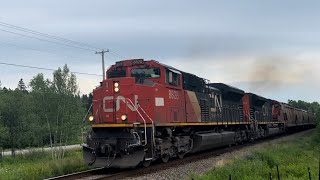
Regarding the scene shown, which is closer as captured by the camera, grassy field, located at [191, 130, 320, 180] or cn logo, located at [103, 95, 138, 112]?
grassy field, located at [191, 130, 320, 180]

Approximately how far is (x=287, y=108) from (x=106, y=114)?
102 feet

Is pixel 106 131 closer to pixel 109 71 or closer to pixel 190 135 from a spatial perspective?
pixel 109 71

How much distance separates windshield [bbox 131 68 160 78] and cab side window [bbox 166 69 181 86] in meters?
0.49

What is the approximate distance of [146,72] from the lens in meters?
14.5

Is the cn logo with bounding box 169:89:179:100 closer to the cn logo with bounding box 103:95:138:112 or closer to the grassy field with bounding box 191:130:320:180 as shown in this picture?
the cn logo with bounding box 103:95:138:112

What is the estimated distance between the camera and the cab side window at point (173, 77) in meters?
14.6

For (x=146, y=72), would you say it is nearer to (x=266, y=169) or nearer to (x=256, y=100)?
(x=266, y=169)

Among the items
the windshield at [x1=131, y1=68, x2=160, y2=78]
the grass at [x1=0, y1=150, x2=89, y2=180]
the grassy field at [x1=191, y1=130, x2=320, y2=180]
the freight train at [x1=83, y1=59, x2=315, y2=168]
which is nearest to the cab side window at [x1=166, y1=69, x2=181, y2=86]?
the freight train at [x1=83, y1=59, x2=315, y2=168]

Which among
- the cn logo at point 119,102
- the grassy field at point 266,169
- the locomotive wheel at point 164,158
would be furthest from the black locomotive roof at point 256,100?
the cn logo at point 119,102

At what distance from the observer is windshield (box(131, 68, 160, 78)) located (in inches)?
563

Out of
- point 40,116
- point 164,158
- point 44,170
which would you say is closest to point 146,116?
point 164,158

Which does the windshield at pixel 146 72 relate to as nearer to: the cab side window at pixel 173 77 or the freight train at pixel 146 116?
the freight train at pixel 146 116

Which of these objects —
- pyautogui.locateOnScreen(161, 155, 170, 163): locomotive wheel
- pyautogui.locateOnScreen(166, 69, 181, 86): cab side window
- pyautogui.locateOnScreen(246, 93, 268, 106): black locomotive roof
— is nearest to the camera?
pyautogui.locateOnScreen(161, 155, 170, 163): locomotive wheel

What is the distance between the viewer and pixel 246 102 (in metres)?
27.3
